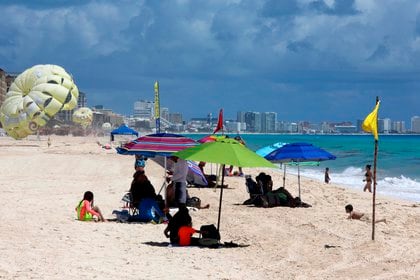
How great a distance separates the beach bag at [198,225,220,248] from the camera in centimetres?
1022

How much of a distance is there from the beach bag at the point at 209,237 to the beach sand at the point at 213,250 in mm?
182

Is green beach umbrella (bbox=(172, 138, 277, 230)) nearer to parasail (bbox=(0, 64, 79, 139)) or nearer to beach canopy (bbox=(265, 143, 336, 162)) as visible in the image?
beach canopy (bbox=(265, 143, 336, 162))

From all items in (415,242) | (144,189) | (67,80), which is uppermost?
(67,80)

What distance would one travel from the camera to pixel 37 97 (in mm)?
44969

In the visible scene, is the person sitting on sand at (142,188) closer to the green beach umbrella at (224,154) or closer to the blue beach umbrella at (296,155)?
the green beach umbrella at (224,154)

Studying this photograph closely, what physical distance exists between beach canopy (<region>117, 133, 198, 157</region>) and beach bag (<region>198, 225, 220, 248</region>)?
9.83 ft

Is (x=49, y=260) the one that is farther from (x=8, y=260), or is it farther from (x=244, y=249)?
(x=244, y=249)

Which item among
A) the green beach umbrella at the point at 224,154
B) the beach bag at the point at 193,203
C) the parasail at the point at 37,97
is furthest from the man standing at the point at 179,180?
the parasail at the point at 37,97

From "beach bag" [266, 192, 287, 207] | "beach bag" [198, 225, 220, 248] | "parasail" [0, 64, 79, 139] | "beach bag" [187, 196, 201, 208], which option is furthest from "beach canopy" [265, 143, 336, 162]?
"parasail" [0, 64, 79, 139]

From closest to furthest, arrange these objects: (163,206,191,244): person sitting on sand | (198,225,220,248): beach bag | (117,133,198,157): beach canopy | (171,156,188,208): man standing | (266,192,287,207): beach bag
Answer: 1. (198,225,220,248): beach bag
2. (163,206,191,244): person sitting on sand
3. (117,133,198,157): beach canopy
4. (171,156,188,208): man standing
5. (266,192,287,207): beach bag

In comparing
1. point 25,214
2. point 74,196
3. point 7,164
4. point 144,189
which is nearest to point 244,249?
point 144,189

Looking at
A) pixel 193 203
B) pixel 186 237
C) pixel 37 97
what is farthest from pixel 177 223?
pixel 37 97

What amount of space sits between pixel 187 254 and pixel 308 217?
542 cm

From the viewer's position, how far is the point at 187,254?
9.55 metres
